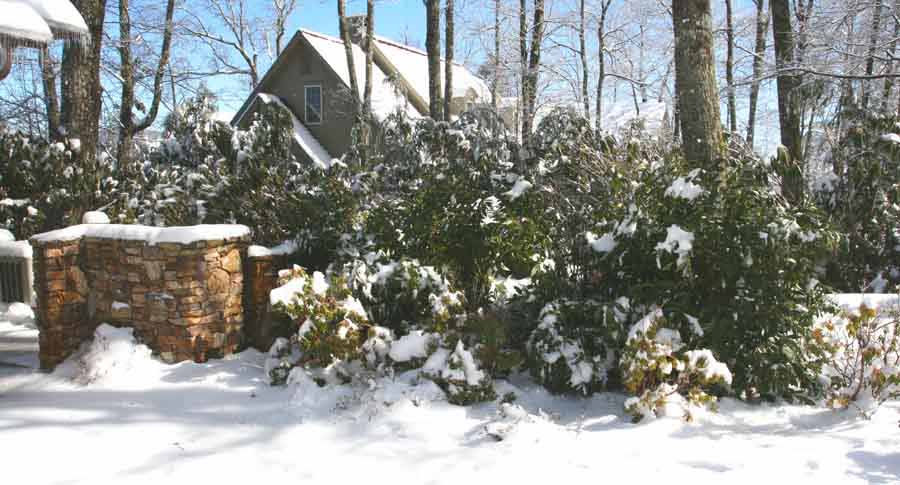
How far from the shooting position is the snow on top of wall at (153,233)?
4.86 metres

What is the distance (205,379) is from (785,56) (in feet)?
30.3

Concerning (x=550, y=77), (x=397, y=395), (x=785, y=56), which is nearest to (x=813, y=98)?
(x=785, y=56)

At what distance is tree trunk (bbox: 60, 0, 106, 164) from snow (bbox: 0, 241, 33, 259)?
5.49 feet

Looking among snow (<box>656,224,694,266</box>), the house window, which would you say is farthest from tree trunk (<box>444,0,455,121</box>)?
snow (<box>656,224,694,266</box>)

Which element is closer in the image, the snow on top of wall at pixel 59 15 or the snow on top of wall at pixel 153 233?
the snow on top of wall at pixel 153 233

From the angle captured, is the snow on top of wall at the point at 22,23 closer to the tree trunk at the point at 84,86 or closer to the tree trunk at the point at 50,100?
the tree trunk at the point at 84,86

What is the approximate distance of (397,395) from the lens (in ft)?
13.8

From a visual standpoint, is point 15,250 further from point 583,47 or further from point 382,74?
point 583,47

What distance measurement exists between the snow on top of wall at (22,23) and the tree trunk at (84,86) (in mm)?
4068

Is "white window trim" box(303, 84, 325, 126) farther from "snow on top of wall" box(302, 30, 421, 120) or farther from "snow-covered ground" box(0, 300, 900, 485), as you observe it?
"snow-covered ground" box(0, 300, 900, 485)

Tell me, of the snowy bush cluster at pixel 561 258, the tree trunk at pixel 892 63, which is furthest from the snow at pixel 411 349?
the tree trunk at pixel 892 63

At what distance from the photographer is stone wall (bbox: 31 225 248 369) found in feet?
16.1

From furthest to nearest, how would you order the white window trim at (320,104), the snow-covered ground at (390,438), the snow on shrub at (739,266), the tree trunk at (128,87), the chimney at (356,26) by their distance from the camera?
the chimney at (356,26)
the white window trim at (320,104)
the tree trunk at (128,87)
the snow on shrub at (739,266)
the snow-covered ground at (390,438)

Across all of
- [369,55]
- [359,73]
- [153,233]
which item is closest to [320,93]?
[359,73]
